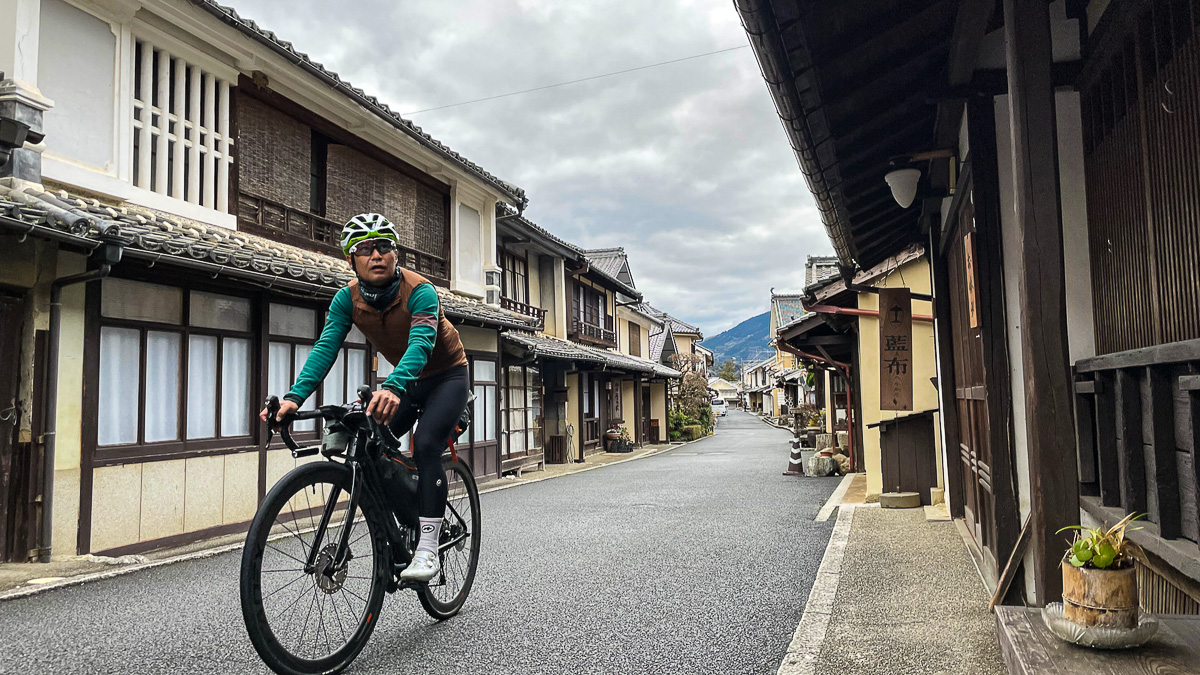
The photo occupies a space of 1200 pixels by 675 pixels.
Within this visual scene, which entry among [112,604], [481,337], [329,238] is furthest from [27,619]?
[481,337]

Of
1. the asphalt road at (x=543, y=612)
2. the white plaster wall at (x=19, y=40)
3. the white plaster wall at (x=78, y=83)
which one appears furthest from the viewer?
the white plaster wall at (x=78, y=83)

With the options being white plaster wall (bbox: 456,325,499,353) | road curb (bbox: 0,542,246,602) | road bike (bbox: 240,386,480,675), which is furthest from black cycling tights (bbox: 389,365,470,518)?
white plaster wall (bbox: 456,325,499,353)

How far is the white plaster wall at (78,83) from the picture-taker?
7617 mm

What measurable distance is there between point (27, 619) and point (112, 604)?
51 centimetres

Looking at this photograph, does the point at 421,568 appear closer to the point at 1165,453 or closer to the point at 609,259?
the point at 1165,453

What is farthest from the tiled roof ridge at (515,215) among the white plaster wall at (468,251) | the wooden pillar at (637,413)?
the wooden pillar at (637,413)

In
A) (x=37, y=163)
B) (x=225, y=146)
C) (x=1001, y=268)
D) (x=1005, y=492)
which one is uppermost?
(x=225, y=146)

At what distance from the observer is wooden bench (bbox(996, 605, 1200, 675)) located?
7.86ft

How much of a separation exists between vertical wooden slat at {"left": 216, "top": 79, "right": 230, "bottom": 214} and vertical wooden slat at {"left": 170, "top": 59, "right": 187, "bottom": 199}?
581 millimetres

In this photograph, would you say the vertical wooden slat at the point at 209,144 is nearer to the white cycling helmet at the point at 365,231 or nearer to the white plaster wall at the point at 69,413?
the white plaster wall at the point at 69,413

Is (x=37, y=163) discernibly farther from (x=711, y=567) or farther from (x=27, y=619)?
(x=711, y=567)

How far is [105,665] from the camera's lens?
3.92m

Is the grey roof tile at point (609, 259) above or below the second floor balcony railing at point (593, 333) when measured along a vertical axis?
above

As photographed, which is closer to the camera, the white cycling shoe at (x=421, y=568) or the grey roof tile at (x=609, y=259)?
the white cycling shoe at (x=421, y=568)
